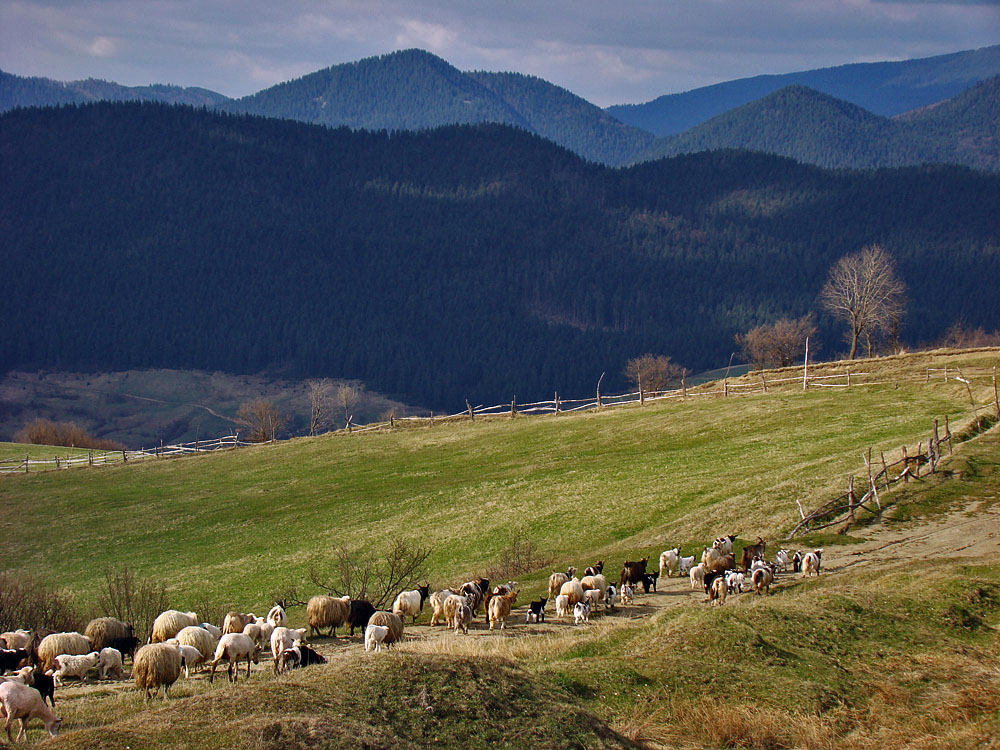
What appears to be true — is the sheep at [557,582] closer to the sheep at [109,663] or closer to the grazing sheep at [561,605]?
the grazing sheep at [561,605]

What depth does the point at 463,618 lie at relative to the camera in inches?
968

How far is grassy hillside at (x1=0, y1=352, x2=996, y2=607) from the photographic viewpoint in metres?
38.9

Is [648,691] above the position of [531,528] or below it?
above

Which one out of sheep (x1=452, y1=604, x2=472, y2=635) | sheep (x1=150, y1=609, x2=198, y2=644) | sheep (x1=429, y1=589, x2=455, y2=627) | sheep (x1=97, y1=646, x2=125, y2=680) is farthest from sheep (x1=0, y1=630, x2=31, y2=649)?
sheep (x1=452, y1=604, x2=472, y2=635)

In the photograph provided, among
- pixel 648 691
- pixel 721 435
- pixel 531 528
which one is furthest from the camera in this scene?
pixel 721 435

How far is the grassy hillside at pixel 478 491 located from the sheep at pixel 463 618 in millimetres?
11187

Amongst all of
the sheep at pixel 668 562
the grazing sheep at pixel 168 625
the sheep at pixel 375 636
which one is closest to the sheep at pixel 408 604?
the sheep at pixel 375 636

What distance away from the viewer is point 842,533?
102 ft

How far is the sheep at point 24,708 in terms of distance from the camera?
14211mm

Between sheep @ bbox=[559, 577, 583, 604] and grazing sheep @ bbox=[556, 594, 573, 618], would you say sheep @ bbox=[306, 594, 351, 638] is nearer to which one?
grazing sheep @ bbox=[556, 594, 573, 618]

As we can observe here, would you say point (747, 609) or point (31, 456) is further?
point (31, 456)

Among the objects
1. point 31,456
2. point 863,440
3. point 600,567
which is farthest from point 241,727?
point 31,456

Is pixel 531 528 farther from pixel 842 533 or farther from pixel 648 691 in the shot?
pixel 648 691

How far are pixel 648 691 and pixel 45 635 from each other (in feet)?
51.9
